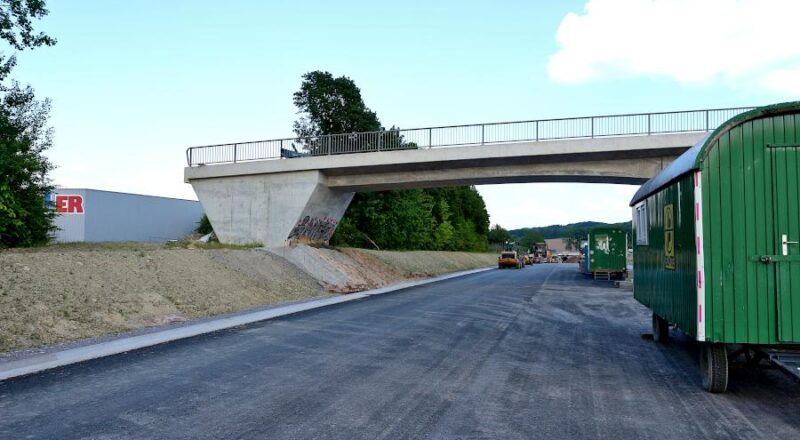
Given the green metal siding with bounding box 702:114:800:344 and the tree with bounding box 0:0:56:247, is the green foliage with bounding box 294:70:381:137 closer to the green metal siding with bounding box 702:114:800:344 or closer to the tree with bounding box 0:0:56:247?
the tree with bounding box 0:0:56:247

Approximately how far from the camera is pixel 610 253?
1363 inches

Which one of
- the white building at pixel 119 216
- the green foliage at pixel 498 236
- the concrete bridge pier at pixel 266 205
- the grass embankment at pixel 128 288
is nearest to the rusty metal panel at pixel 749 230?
the grass embankment at pixel 128 288

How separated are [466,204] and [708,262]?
94.7 m

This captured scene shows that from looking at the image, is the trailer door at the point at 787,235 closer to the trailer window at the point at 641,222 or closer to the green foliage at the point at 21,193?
the trailer window at the point at 641,222

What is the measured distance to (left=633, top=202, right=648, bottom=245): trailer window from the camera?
10797 mm

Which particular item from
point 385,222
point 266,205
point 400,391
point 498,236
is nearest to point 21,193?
point 266,205

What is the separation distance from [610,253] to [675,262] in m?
28.2

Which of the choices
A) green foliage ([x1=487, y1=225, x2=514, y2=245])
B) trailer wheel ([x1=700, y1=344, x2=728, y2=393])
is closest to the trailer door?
trailer wheel ([x1=700, y1=344, x2=728, y2=393])

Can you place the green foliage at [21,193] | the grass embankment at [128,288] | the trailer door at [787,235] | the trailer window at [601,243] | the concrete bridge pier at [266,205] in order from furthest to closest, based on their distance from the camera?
the trailer window at [601,243]
the concrete bridge pier at [266,205]
the green foliage at [21,193]
the grass embankment at [128,288]
the trailer door at [787,235]

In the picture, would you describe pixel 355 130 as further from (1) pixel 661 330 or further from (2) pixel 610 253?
(1) pixel 661 330

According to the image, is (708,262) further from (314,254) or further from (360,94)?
(360,94)

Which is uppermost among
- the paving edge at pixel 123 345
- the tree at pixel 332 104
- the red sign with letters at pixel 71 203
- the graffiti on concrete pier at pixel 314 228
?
the tree at pixel 332 104

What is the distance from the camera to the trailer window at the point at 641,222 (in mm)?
10797

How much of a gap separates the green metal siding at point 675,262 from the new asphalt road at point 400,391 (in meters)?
0.99
